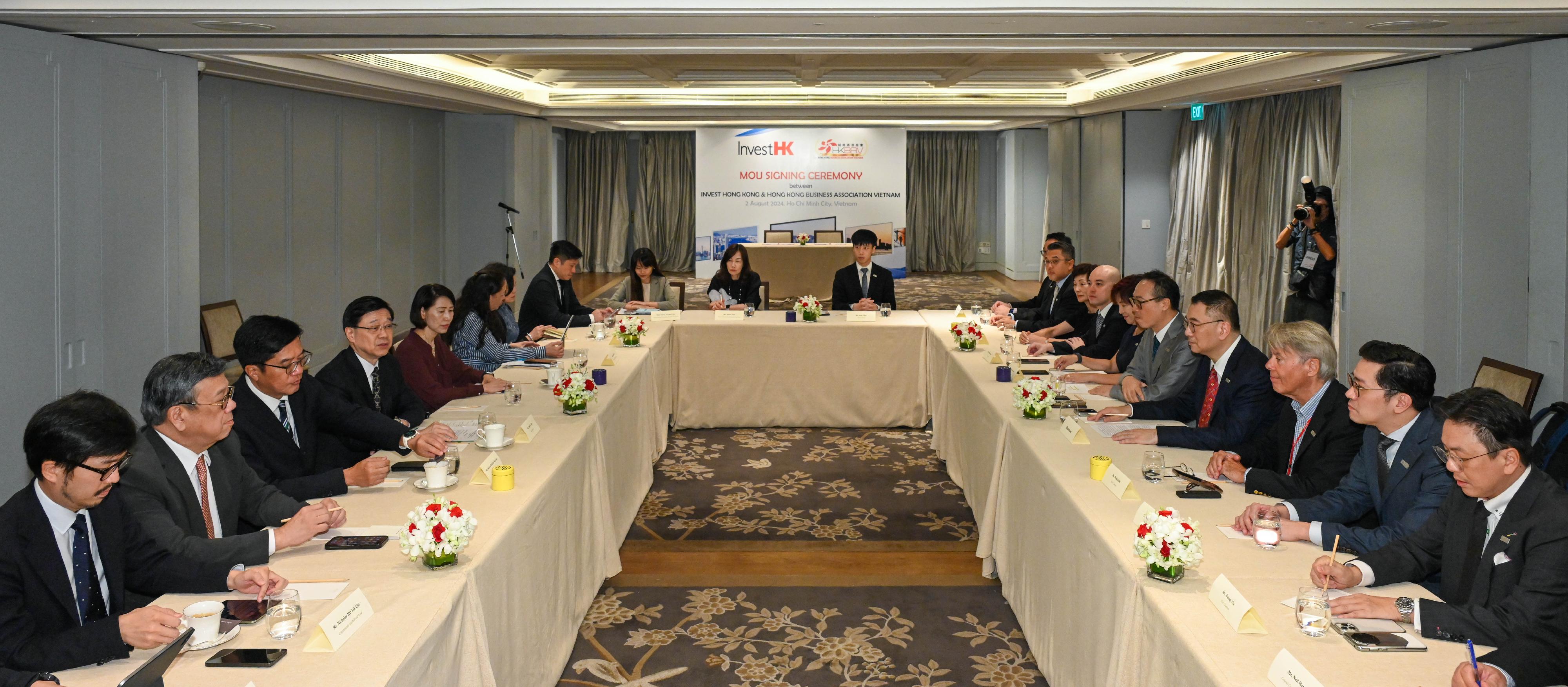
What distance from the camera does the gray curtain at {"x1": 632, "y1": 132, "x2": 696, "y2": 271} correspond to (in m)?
20.0

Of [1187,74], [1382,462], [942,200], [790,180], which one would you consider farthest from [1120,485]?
[942,200]

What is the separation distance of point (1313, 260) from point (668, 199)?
13780 mm

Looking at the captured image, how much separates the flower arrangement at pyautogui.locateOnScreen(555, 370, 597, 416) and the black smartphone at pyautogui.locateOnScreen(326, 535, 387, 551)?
1640mm

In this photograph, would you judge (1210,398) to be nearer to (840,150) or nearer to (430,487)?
(430,487)

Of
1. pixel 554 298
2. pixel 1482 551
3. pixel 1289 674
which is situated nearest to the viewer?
pixel 1289 674

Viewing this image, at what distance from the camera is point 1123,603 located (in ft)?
8.96

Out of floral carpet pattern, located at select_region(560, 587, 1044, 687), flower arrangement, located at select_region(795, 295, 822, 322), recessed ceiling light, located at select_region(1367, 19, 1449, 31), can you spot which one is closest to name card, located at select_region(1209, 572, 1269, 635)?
floral carpet pattern, located at select_region(560, 587, 1044, 687)

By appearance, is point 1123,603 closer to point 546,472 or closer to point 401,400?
point 546,472

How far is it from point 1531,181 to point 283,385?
5828 mm

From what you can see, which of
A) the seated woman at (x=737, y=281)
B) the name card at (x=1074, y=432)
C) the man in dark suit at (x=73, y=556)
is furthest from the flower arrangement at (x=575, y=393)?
the seated woman at (x=737, y=281)

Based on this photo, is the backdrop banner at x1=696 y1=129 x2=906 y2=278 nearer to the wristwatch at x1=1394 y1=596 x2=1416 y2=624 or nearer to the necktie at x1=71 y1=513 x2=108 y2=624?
the necktie at x1=71 y1=513 x2=108 y2=624

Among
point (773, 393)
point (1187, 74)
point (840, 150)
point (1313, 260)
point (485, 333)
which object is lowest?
point (773, 393)

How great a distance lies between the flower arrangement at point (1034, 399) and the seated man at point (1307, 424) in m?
0.92

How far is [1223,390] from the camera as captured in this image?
419 cm
